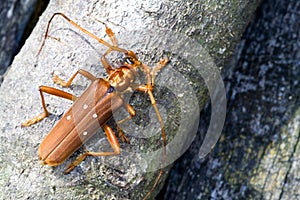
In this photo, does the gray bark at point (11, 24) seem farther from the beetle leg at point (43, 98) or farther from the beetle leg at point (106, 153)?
the beetle leg at point (106, 153)

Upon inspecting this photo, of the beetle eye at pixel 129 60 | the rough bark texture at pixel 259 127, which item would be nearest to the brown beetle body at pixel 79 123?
the beetle eye at pixel 129 60

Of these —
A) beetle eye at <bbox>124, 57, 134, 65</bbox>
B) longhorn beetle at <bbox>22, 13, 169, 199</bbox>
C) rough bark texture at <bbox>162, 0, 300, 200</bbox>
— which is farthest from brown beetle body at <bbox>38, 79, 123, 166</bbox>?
rough bark texture at <bbox>162, 0, 300, 200</bbox>

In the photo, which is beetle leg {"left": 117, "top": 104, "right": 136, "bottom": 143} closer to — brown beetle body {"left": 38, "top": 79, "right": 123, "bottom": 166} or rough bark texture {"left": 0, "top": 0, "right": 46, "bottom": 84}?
brown beetle body {"left": 38, "top": 79, "right": 123, "bottom": 166}

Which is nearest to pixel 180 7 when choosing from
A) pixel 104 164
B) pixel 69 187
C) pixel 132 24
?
pixel 132 24

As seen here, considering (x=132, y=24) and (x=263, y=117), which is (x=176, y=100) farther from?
(x=263, y=117)

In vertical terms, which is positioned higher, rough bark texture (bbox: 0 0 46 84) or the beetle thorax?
the beetle thorax

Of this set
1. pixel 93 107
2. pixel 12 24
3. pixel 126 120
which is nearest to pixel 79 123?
pixel 93 107

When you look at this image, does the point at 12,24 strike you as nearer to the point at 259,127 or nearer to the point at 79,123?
the point at 79,123

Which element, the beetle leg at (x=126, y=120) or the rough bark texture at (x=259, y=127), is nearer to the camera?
the beetle leg at (x=126, y=120)
